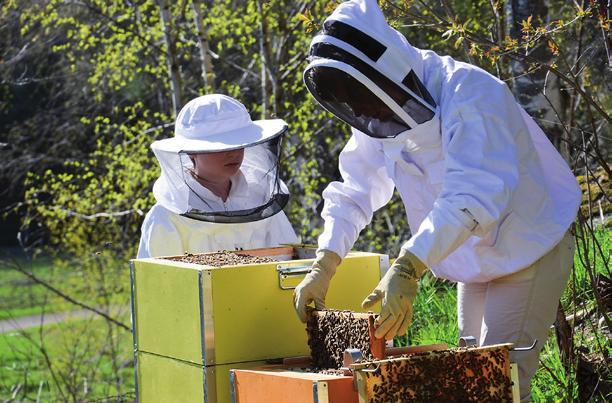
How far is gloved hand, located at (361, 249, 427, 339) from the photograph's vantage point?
2465 millimetres

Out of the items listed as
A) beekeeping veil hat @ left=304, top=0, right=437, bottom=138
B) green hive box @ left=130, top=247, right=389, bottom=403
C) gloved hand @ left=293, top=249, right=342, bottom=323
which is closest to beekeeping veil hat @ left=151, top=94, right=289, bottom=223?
A: green hive box @ left=130, top=247, right=389, bottom=403

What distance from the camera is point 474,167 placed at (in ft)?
8.70

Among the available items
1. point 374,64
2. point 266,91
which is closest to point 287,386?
point 374,64

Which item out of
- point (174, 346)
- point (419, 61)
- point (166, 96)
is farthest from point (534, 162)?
point (166, 96)

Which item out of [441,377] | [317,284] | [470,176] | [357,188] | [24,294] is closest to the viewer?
[441,377]

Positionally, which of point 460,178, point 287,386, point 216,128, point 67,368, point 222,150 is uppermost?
point 216,128

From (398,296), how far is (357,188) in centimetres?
86

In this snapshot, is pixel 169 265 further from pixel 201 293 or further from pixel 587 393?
pixel 587 393

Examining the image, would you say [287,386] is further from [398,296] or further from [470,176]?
[470,176]

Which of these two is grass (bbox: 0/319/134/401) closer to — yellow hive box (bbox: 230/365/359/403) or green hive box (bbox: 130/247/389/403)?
green hive box (bbox: 130/247/389/403)

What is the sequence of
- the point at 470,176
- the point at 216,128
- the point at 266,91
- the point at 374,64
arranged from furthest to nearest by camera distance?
the point at 266,91
the point at 216,128
the point at 374,64
the point at 470,176

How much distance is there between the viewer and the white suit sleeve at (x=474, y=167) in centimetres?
258

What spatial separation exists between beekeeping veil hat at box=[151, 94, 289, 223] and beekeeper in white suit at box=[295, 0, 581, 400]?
40.3 inches

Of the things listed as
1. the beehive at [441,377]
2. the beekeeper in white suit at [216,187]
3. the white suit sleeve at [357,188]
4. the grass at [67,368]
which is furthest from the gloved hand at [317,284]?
the grass at [67,368]
